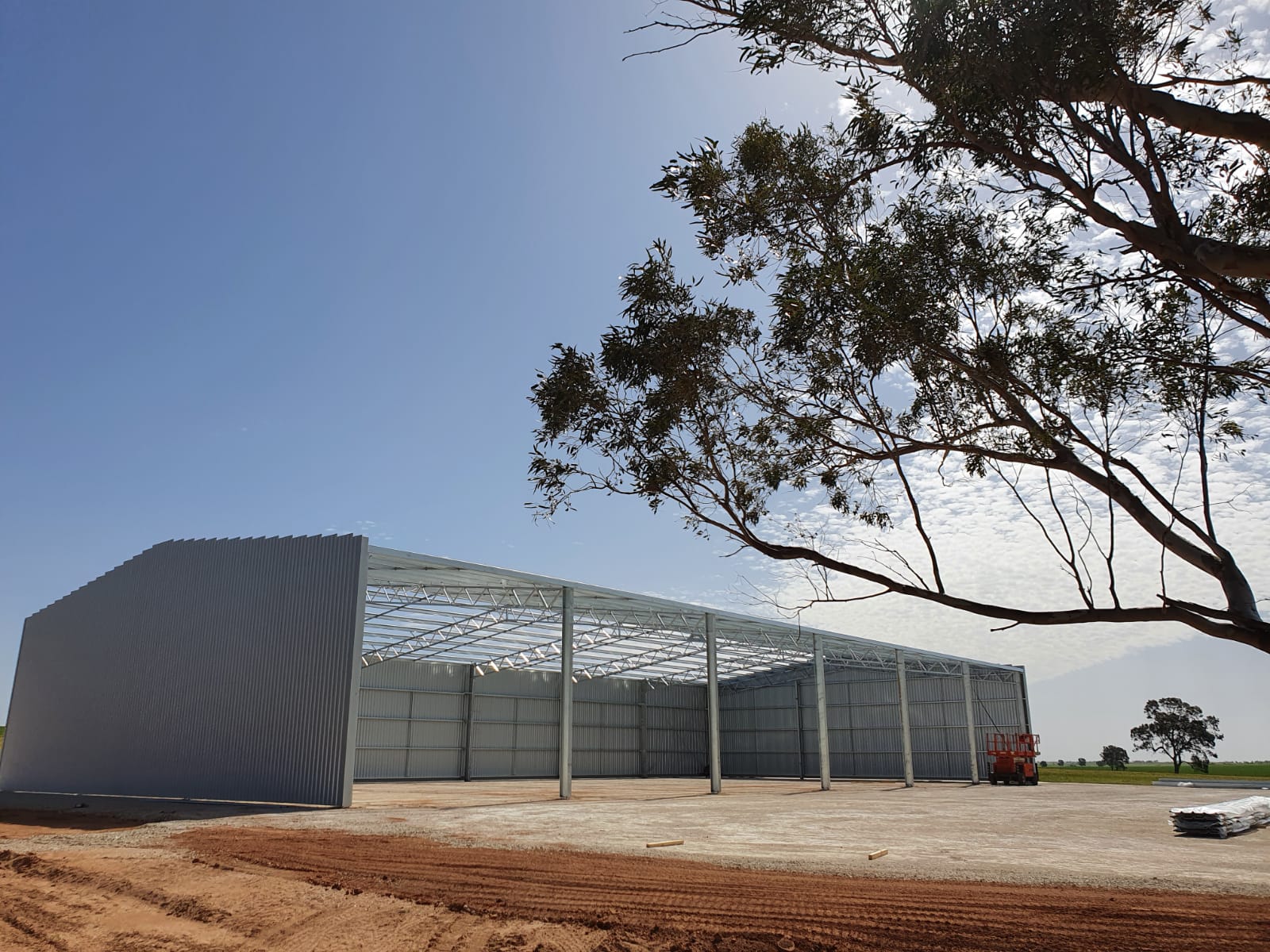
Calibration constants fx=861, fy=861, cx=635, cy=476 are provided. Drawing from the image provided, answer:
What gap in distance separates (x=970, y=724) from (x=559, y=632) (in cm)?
2409

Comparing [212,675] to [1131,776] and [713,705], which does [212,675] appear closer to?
[713,705]

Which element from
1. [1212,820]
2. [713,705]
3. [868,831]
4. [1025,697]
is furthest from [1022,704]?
[868,831]

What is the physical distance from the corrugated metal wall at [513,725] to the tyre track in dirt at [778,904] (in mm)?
33190

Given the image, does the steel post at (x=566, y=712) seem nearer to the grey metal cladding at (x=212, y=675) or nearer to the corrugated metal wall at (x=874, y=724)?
the grey metal cladding at (x=212, y=675)

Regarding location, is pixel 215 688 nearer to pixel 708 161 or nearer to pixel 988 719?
pixel 708 161

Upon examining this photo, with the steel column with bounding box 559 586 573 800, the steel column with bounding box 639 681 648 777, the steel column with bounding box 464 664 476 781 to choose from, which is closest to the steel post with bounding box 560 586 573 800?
the steel column with bounding box 559 586 573 800

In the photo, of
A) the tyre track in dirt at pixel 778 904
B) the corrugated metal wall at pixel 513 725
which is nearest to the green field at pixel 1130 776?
the corrugated metal wall at pixel 513 725

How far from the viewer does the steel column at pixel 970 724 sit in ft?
160

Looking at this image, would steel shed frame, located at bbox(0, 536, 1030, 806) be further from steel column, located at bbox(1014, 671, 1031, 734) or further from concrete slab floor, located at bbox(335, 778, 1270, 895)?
concrete slab floor, located at bbox(335, 778, 1270, 895)

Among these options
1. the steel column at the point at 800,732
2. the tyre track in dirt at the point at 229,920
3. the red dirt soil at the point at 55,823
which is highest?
the steel column at the point at 800,732

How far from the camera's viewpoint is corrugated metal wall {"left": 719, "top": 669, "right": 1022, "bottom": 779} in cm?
5222

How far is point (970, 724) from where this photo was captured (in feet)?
160

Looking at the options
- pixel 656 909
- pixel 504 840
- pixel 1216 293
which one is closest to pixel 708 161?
pixel 1216 293

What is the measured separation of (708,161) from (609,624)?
105ft
